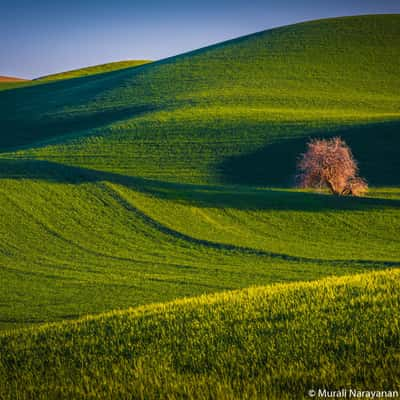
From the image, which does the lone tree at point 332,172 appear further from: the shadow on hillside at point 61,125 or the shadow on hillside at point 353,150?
the shadow on hillside at point 61,125

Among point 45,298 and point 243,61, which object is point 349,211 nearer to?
point 45,298

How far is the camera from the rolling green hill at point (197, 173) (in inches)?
1023

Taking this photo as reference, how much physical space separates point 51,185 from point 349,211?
2143 cm

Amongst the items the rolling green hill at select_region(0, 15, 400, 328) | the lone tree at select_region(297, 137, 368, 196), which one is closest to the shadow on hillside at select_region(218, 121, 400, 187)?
the rolling green hill at select_region(0, 15, 400, 328)

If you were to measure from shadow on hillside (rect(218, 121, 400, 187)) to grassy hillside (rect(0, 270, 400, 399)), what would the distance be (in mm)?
41761

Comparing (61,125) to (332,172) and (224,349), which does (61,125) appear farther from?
(224,349)

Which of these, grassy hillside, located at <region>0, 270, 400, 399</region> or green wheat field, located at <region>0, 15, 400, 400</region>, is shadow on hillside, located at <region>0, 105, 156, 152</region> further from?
grassy hillside, located at <region>0, 270, 400, 399</region>

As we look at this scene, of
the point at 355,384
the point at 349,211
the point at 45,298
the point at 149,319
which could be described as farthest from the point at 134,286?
the point at 349,211

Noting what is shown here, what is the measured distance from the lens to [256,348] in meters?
9.61

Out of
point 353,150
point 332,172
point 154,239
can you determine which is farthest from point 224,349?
point 353,150

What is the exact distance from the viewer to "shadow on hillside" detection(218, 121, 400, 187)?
5488cm

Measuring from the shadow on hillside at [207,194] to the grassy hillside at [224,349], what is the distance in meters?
27.2

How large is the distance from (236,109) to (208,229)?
136 ft

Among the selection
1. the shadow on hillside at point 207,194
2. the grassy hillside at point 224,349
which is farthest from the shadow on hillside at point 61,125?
the grassy hillside at point 224,349
